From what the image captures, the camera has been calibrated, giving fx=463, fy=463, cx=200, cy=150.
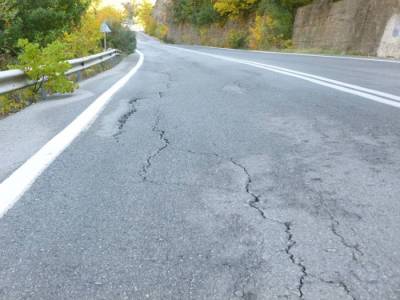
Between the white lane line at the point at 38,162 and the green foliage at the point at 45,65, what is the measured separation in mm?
1491

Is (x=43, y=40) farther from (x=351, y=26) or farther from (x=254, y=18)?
(x=254, y=18)

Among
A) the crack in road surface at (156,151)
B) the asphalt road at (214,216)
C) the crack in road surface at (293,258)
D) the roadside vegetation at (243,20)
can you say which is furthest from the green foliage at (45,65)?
the roadside vegetation at (243,20)

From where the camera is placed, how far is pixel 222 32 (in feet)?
155

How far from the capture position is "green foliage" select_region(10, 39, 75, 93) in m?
6.48

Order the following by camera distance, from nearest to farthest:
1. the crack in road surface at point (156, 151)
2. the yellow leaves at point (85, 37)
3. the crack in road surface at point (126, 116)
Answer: the crack in road surface at point (156, 151)
the crack in road surface at point (126, 116)
the yellow leaves at point (85, 37)

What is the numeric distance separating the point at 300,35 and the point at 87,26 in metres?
15.7

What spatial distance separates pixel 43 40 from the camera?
47.0ft

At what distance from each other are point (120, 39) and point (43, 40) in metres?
14.1

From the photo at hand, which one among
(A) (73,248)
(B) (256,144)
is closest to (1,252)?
(A) (73,248)

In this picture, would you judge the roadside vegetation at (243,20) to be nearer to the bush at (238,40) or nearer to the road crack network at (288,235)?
the bush at (238,40)

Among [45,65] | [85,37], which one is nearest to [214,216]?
[45,65]

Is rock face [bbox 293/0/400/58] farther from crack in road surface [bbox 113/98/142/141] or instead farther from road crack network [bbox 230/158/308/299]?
road crack network [bbox 230/158/308/299]

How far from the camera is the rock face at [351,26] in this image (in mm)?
18516

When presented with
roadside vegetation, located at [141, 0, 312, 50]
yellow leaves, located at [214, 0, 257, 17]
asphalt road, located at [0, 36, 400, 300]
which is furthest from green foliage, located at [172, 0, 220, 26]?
asphalt road, located at [0, 36, 400, 300]
